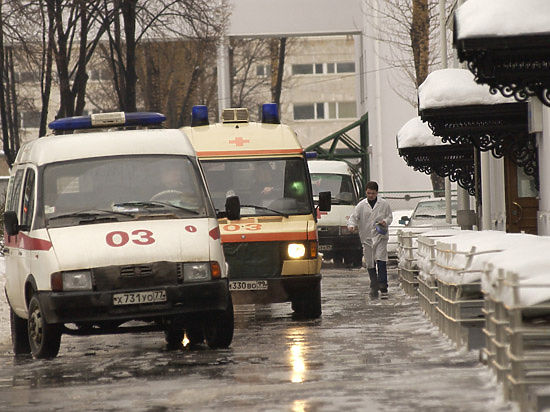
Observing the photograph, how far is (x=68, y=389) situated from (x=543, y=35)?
562cm

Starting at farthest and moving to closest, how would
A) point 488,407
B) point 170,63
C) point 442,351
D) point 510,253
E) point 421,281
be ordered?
1. point 170,63
2. point 421,281
3. point 442,351
4. point 510,253
5. point 488,407

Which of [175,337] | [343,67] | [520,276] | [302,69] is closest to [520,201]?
[175,337]

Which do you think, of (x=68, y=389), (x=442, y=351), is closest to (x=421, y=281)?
(x=442, y=351)

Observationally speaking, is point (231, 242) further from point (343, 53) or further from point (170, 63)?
point (343, 53)

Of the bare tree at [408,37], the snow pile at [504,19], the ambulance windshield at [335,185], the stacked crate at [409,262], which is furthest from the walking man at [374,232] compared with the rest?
the bare tree at [408,37]

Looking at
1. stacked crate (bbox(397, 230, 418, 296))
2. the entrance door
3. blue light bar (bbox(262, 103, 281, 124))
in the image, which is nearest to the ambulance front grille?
blue light bar (bbox(262, 103, 281, 124))

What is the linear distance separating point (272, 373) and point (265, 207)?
679 centimetres

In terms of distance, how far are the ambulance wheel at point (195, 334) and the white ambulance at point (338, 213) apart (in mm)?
16198

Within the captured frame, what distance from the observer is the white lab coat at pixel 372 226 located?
2312 cm

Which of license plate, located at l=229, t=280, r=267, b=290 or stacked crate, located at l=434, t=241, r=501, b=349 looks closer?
stacked crate, located at l=434, t=241, r=501, b=349

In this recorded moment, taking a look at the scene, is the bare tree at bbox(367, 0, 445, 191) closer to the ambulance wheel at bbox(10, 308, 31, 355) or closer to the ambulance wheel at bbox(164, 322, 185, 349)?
the ambulance wheel at bbox(164, 322, 185, 349)

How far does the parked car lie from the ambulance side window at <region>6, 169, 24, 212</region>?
15.3 m

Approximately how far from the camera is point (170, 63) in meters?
65.7

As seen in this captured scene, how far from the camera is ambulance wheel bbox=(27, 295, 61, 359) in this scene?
13.8 metres
